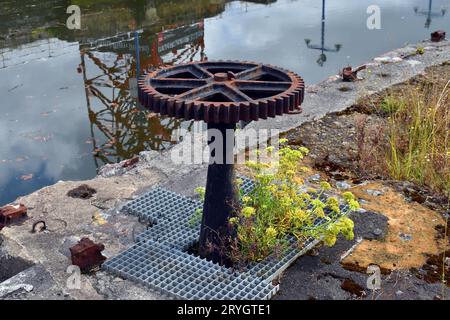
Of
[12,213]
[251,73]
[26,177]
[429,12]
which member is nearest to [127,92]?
[26,177]

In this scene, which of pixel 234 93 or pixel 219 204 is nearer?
pixel 234 93

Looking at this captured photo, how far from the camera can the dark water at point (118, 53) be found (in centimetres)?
820

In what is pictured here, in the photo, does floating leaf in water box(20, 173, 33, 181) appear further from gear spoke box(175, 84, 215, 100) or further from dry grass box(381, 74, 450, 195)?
dry grass box(381, 74, 450, 195)

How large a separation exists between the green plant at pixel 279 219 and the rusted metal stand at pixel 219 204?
0.09m

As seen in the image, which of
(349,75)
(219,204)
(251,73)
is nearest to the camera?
(219,204)

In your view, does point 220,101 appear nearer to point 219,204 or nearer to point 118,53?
point 219,204

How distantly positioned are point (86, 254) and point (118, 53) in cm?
838

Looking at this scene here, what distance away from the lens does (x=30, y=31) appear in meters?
13.8

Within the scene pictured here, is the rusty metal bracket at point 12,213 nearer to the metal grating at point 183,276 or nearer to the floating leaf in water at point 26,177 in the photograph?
the metal grating at point 183,276

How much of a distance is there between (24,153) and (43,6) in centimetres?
981

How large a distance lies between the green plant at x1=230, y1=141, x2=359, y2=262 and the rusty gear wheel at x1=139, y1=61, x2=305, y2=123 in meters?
0.69

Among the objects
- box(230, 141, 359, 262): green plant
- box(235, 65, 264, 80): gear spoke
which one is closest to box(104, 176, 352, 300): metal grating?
box(230, 141, 359, 262): green plant

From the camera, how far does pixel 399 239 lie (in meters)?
5.00

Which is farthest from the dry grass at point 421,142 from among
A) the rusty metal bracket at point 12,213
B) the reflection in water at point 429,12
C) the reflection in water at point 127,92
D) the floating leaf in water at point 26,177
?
the reflection in water at point 429,12
